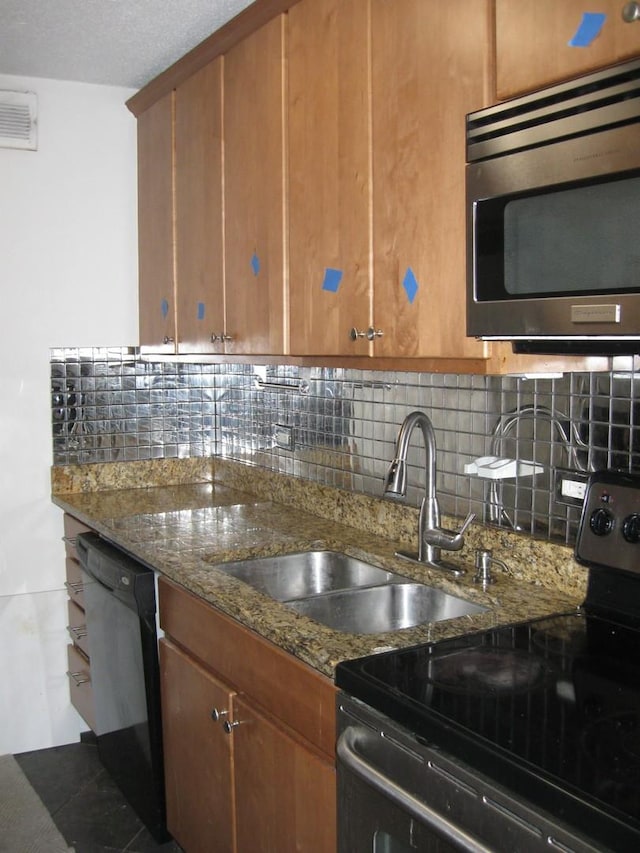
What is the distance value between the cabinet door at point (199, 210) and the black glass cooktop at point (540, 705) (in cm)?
145

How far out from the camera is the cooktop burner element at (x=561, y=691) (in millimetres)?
1146

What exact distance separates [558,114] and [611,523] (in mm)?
787

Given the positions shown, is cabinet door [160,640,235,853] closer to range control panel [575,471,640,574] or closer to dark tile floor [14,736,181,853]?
dark tile floor [14,736,181,853]

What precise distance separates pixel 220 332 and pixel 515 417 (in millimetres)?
1039

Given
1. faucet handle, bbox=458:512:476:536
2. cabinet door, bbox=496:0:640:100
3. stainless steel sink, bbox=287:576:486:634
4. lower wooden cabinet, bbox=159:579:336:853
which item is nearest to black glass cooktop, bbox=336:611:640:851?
lower wooden cabinet, bbox=159:579:336:853

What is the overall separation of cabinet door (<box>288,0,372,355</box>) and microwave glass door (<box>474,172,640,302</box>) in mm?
452

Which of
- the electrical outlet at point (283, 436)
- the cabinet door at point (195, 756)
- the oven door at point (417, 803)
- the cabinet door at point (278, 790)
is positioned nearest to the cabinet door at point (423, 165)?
the oven door at point (417, 803)

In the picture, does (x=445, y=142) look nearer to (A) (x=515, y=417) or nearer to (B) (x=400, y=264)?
(B) (x=400, y=264)

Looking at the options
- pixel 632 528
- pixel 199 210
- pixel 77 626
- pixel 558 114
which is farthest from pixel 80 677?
pixel 558 114

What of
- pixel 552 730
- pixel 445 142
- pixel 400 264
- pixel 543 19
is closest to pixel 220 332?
pixel 400 264

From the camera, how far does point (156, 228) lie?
10.6 feet

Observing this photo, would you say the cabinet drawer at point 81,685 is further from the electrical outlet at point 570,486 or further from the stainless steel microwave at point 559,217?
the stainless steel microwave at point 559,217

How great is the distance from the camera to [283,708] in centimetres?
183

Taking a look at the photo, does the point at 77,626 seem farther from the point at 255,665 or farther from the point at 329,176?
the point at 329,176
